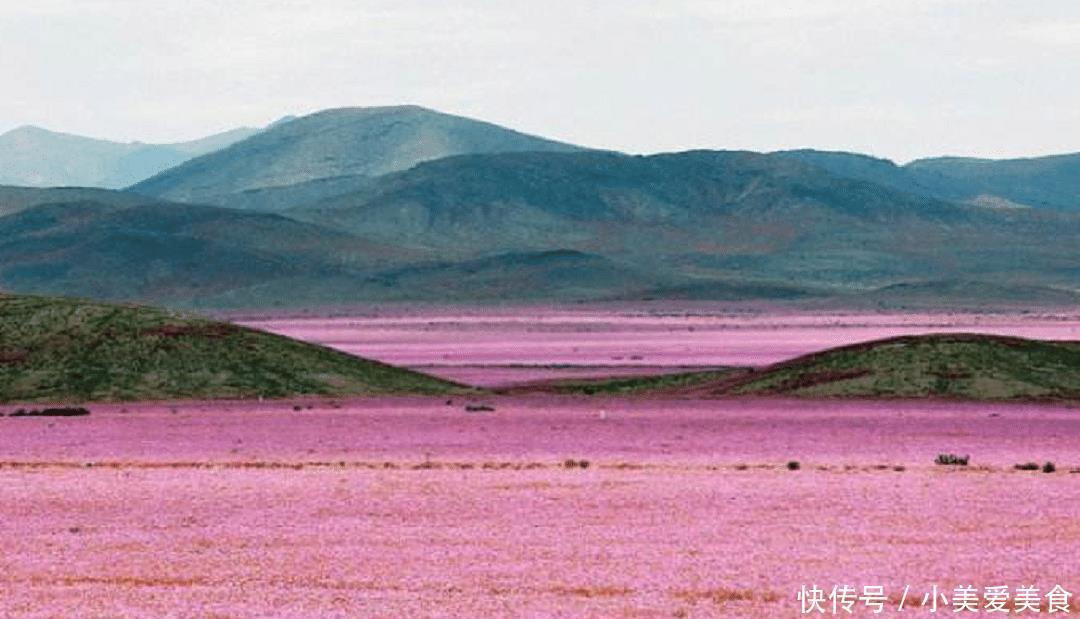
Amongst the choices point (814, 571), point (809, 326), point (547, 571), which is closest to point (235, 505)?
point (547, 571)

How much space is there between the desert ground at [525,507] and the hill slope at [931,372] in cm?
348

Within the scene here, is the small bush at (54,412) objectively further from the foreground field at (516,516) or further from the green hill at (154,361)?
the green hill at (154,361)

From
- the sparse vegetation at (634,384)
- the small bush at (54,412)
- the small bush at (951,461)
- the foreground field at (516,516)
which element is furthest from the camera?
the sparse vegetation at (634,384)

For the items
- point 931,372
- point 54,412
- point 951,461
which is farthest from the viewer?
point 931,372

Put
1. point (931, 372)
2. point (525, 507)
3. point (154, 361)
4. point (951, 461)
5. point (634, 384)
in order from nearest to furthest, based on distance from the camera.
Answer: point (525, 507), point (951, 461), point (931, 372), point (154, 361), point (634, 384)

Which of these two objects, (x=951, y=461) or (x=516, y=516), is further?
(x=951, y=461)

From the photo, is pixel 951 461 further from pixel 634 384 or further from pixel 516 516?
pixel 634 384

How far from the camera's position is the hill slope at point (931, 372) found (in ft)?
244

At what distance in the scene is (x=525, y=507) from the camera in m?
35.6

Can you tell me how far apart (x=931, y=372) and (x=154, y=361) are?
101 feet

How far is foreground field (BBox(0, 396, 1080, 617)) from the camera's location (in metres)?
24.7

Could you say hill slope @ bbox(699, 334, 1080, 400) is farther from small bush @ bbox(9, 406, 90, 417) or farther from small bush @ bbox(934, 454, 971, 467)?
small bush @ bbox(934, 454, 971, 467)

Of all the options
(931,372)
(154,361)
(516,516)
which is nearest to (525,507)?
(516,516)

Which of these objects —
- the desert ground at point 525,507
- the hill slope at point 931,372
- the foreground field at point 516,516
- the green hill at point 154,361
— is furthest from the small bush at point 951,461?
the green hill at point 154,361
